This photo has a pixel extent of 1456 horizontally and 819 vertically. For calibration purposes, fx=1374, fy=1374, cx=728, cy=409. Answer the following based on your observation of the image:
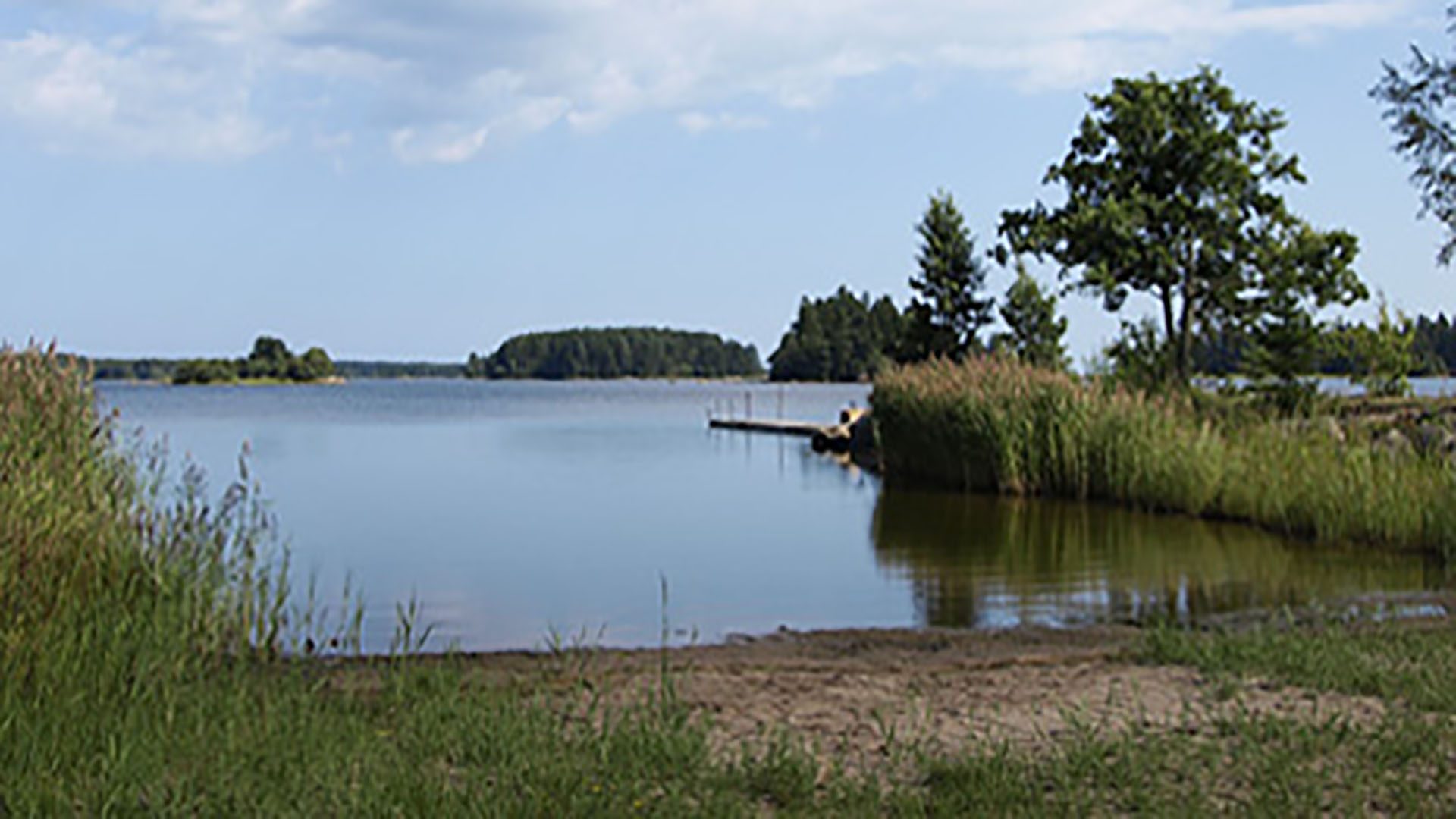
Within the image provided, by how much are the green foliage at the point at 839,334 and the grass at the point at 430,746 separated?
299 ft

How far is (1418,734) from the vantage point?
5.42 meters

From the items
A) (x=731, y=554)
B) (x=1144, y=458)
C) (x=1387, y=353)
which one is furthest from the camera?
(x=1387, y=353)

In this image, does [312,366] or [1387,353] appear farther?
[312,366]

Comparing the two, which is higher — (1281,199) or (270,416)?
(1281,199)

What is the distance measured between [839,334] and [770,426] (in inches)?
2354

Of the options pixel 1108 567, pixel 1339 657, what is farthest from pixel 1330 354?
pixel 1339 657

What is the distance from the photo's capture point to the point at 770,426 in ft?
152

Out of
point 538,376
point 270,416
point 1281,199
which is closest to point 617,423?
point 270,416

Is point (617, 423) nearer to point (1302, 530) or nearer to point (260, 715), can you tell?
point (1302, 530)

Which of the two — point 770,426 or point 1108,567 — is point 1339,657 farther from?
point 770,426

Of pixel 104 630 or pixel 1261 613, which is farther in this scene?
pixel 1261 613

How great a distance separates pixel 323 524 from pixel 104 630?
481 inches

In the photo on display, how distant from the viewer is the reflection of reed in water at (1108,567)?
1106 centimetres

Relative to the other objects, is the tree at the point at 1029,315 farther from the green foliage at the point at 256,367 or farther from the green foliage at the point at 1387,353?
the green foliage at the point at 256,367
